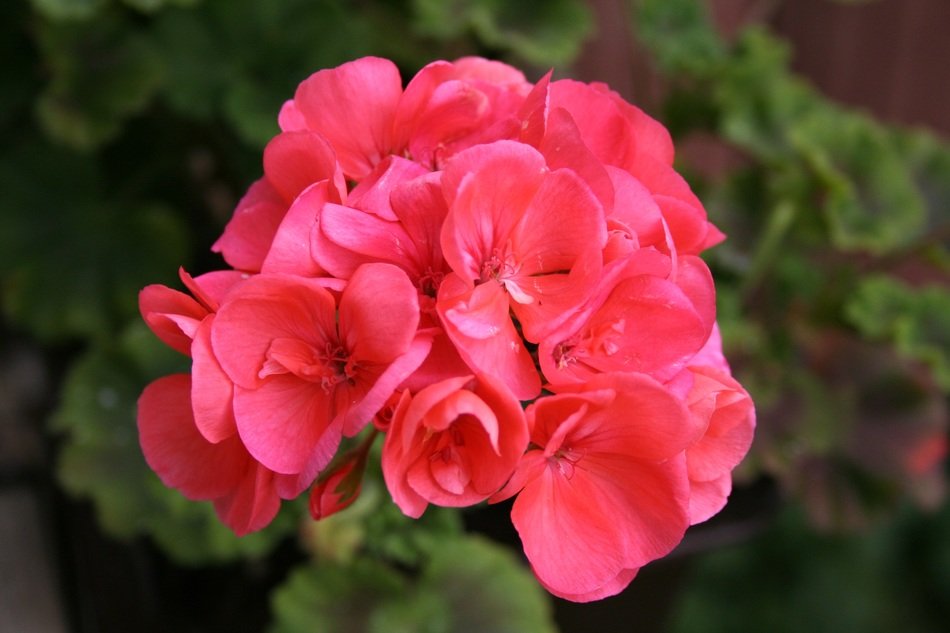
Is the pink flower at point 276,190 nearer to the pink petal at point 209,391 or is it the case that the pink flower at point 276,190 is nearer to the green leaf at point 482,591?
the pink petal at point 209,391

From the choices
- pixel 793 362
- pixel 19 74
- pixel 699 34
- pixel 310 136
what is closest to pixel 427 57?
pixel 699 34

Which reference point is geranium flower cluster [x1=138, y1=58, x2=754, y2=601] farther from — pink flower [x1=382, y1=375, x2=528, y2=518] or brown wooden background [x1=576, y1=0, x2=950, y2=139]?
brown wooden background [x1=576, y1=0, x2=950, y2=139]

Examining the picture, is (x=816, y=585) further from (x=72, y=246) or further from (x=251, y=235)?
(x=251, y=235)

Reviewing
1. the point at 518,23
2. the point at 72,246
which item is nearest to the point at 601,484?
the point at 518,23

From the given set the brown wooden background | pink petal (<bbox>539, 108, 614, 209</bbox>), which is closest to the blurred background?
the brown wooden background

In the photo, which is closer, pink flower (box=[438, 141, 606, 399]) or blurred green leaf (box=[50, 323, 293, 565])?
pink flower (box=[438, 141, 606, 399])

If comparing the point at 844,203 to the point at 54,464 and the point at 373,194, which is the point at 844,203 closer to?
the point at 373,194
